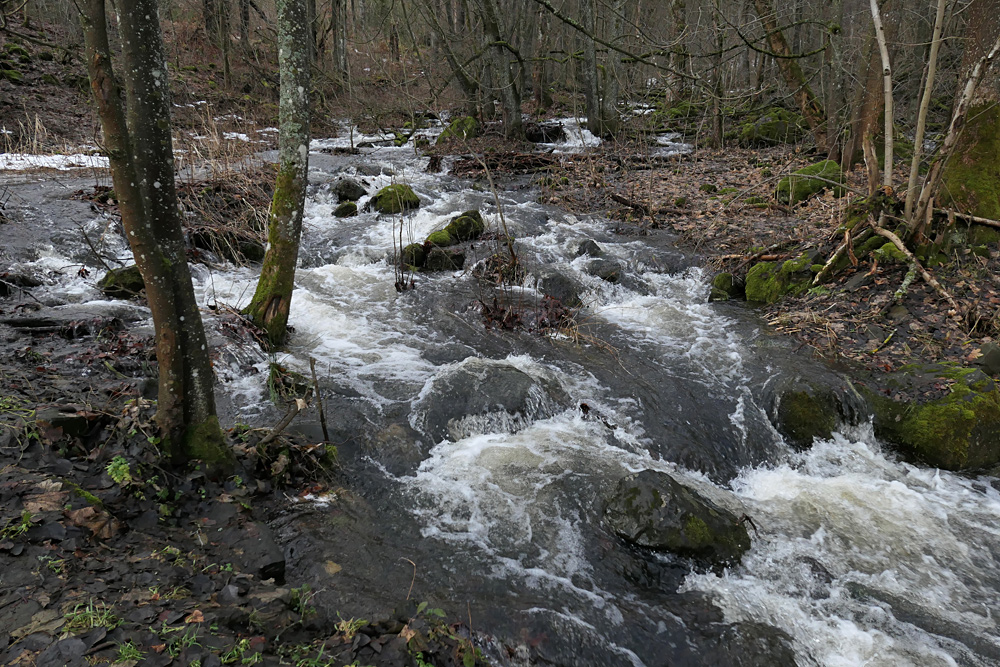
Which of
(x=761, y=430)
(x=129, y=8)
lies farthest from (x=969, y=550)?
(x=129, y=8)

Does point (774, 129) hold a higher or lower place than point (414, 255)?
higher

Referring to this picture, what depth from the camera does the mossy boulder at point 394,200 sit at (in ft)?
41.3

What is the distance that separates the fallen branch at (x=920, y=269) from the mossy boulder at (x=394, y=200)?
29.5 ft

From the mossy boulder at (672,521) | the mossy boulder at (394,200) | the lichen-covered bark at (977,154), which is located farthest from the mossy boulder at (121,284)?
the lichen-covered bark at (977,154)

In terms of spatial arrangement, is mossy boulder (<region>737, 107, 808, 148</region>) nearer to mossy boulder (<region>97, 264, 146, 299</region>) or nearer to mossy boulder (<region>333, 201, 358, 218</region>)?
mossy boulder (<region>333, 201, 358, 218</region>)

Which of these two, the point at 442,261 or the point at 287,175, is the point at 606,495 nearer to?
the point at 287,175

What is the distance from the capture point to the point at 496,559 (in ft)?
14.2

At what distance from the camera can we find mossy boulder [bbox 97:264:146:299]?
24.9 ft

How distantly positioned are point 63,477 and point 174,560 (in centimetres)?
99

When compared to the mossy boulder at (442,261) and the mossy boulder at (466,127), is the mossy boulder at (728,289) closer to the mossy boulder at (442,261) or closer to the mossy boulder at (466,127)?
the mossy boulder at (442,261)

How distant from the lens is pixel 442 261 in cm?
1017

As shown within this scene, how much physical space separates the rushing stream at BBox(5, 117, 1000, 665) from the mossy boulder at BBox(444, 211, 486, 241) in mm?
2108

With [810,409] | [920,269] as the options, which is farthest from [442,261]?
[920,269]

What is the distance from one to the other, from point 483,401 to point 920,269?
19.9ft
